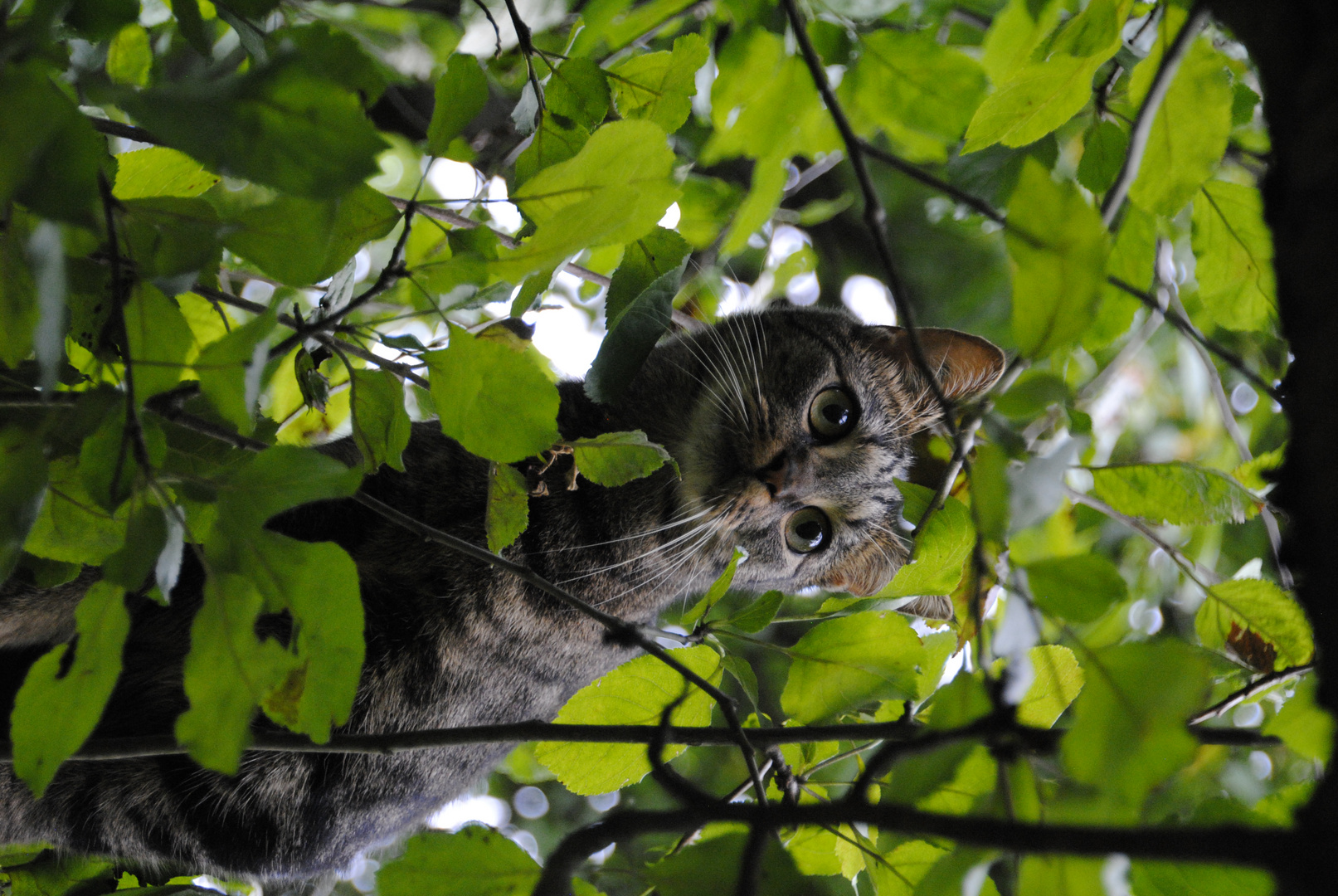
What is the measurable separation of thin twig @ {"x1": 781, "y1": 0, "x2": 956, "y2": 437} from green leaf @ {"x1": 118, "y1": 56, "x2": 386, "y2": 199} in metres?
0.48

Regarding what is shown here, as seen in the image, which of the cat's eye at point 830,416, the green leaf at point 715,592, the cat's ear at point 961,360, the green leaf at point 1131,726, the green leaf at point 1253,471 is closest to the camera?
the green leaf at point 1131,726

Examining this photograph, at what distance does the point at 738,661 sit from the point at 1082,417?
675mm

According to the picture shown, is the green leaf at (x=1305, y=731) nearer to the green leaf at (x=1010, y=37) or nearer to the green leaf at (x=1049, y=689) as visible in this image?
the green leaf at (x=1049, y=689)

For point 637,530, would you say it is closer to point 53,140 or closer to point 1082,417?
point 1082,417

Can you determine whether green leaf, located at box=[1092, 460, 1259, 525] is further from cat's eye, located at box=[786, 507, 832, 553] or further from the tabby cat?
cat's eye, located at box=[786, 507, 832, 553]

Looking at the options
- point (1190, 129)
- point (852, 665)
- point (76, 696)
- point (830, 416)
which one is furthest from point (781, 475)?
point (76, 696)

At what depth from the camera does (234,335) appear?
792mm

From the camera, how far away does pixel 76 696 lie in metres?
0.78

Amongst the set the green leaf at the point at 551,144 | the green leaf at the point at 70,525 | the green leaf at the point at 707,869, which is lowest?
the green leaf at the point at 707,869

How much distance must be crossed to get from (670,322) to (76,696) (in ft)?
2.73

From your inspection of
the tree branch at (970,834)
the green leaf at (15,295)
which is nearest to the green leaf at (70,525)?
the green leaf at (15,295)

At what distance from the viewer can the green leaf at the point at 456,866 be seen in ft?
3.03

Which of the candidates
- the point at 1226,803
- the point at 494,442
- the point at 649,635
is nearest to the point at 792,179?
the point at 649,635

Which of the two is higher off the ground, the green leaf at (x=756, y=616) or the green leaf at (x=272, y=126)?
the green leaf at (x=272, y=126)
